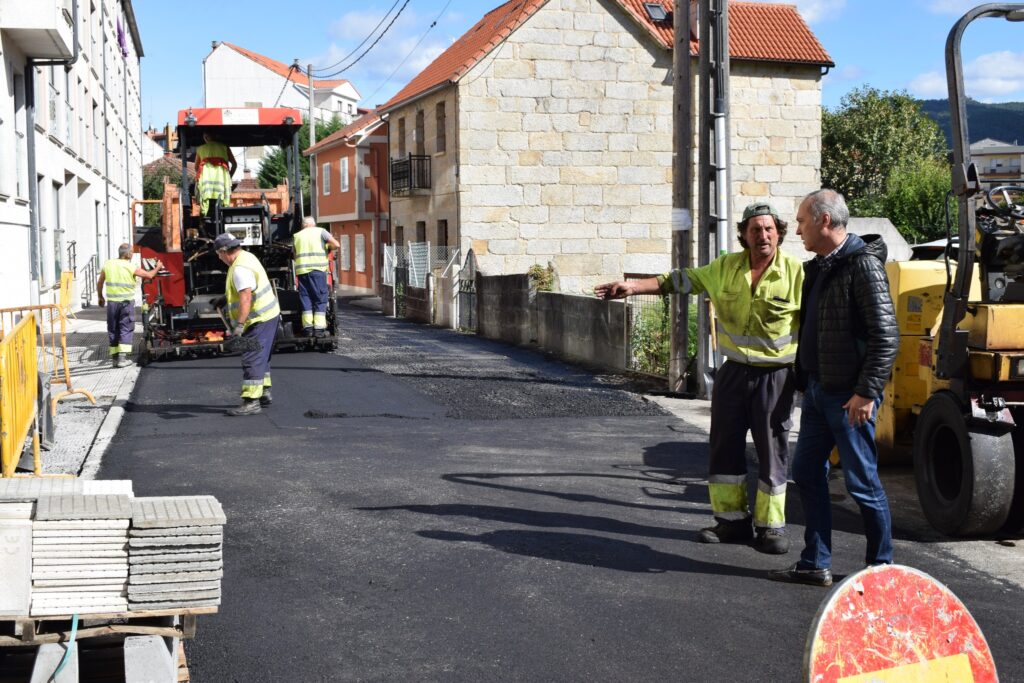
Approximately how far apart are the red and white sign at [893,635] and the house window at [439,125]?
26949 mm

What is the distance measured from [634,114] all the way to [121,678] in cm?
2481

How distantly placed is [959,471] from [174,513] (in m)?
4.61

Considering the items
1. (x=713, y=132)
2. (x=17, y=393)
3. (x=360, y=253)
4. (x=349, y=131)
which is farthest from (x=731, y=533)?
(x=360, y=253)

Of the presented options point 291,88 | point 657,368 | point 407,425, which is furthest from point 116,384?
point 291,88

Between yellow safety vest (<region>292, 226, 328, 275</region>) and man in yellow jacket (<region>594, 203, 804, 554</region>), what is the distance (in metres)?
9.95

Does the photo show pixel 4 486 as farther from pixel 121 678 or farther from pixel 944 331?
pixel 944 331

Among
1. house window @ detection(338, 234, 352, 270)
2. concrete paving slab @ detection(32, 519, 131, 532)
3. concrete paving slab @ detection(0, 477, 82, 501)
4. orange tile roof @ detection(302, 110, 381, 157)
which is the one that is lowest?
concrete paving slab @ detection(32, 519, 131, 532)

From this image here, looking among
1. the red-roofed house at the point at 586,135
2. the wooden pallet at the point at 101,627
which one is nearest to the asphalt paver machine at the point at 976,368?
the wooden pallet at the point at 101,627

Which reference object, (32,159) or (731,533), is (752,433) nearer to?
(731,533)

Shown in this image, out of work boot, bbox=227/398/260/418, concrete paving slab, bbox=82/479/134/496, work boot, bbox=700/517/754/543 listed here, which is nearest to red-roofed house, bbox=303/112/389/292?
work boot, bbox=227/398/260/418

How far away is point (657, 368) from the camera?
1384 centimetres

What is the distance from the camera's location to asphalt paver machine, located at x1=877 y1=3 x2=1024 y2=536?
614 cm

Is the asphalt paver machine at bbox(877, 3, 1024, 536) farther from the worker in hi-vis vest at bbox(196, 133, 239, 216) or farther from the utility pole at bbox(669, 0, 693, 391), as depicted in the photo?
the worker in hi-vis vest at bbox(196, 133, 239, 216)

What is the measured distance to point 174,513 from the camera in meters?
3.94
